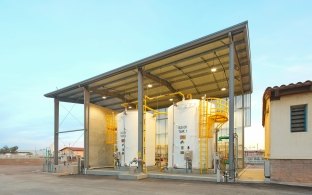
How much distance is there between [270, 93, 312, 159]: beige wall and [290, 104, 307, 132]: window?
0.16m

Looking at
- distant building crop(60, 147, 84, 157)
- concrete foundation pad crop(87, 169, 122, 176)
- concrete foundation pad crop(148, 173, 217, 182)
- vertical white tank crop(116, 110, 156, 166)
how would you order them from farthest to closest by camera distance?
1. distant building crop(60, 147, 84, 157)
2. vertical white tank crop(116, 110, 156, 166)
3. concrete foundation pad crop(87, 169, 122, 176)
4. concrete foundation pad crop(148, 173, 217, 182)

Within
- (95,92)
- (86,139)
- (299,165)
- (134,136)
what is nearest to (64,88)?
(95,92)

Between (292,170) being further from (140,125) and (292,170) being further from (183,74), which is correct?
(183,74)

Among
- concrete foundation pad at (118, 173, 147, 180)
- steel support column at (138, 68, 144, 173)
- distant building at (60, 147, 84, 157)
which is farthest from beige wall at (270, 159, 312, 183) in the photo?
distant building at (60, 147, 84, 157)

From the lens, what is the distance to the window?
52.3 feet

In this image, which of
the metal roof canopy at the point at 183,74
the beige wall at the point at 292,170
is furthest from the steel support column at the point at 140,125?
the beige wall at the point at 292,170

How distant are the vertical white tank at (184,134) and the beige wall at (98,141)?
386 inches

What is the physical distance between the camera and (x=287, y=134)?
53.5 feet

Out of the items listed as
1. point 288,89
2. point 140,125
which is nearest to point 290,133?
point 288,89

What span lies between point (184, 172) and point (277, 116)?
828cm

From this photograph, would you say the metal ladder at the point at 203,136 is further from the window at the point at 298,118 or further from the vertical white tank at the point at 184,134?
the window at the point at 298,118

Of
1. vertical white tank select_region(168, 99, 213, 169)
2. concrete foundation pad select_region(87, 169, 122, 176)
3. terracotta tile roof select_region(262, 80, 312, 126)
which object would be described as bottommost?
concrete foundation pad select_region(87, 169, 122, 176)

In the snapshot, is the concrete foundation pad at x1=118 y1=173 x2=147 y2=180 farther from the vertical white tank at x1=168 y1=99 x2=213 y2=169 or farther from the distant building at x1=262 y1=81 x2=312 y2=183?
the distant building at x1=262 y1=81 x2=312 y2=183

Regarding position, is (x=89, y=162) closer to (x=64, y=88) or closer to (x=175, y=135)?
(x=64, y=88)
